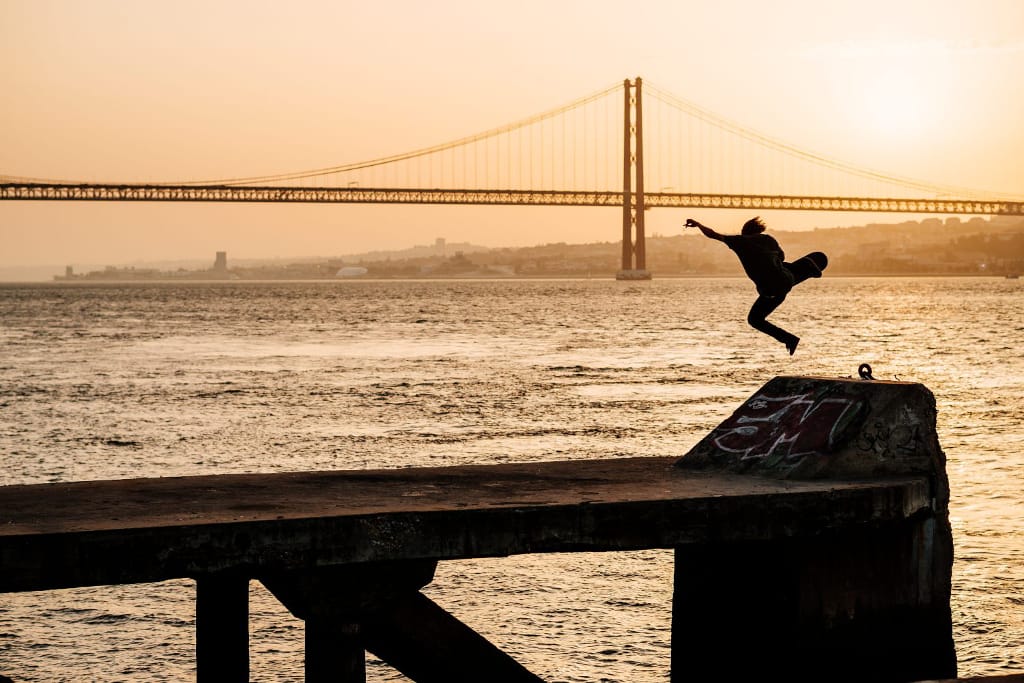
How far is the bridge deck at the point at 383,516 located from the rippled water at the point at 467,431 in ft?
6.37

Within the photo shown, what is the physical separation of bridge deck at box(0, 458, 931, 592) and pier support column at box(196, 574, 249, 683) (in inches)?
12.6

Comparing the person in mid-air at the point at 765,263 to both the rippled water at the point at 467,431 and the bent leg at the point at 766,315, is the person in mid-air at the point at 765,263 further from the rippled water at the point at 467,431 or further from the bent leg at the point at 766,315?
the rippled water at the point at 467,431

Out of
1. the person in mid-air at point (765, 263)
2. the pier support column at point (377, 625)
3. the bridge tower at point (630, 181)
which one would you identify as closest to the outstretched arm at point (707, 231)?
the person in mid-air at point (765, 263)

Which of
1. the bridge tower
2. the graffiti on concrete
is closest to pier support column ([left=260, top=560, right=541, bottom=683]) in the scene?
the graffiti on concrete

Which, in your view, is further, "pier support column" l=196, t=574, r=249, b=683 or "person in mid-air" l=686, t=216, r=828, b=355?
"person in mid-air" l=686, t=216, r=828, b=355

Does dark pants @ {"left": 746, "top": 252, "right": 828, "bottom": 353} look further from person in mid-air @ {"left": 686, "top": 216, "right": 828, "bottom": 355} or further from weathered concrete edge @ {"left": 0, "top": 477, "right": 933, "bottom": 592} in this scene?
weathered concrete edge @ {"left": 0, "top": 477, "right": 933, "bottom": 592}

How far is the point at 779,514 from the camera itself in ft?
16.1

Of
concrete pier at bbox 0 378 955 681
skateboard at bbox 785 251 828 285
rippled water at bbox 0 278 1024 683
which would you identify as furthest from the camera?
rippled water at bbox 0 278 1024 683

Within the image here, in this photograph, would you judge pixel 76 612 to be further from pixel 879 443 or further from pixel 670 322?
pixel 670 322

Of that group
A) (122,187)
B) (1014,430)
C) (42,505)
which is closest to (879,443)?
(42,505)

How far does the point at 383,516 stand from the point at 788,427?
71.3 inches

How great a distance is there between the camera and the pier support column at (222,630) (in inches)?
194

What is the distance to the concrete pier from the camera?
4410mm

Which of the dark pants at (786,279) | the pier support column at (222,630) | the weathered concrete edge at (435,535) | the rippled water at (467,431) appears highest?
the dark pants at (786,279)
